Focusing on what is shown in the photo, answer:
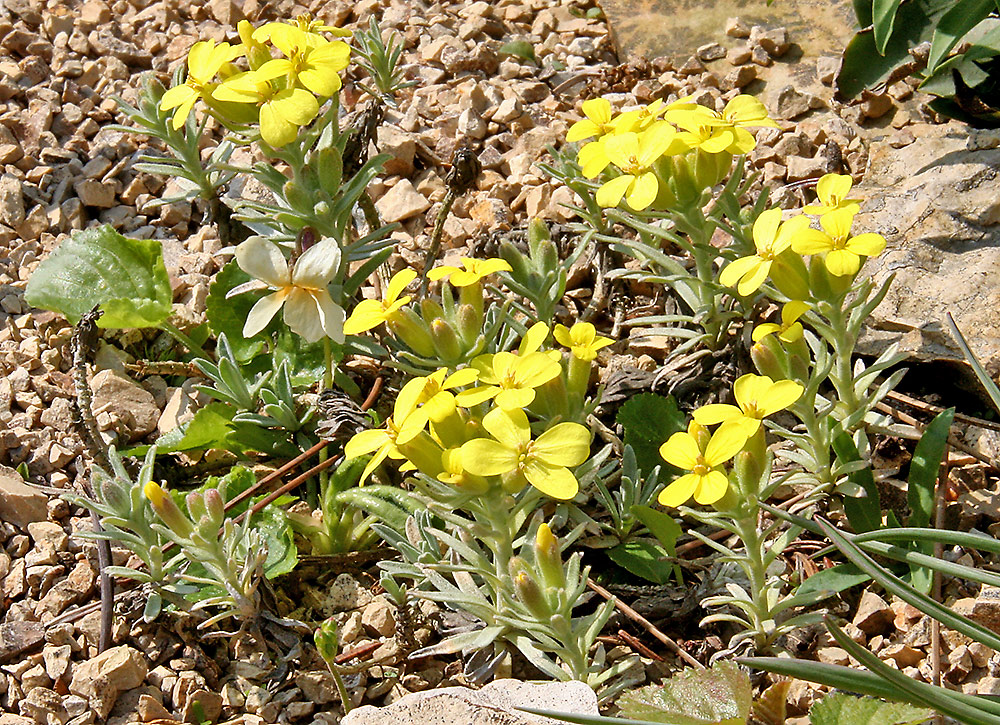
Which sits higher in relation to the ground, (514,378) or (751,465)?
(514,378)

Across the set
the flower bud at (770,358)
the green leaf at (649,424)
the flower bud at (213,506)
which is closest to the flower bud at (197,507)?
the flower bud at (213,506)

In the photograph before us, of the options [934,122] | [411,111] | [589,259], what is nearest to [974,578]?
[589,259]

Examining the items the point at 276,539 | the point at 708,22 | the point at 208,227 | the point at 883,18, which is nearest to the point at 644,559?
the point at 276,539

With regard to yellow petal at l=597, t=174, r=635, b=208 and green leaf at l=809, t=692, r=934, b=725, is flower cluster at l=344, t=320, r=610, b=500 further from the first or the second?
green leaf at l=809, t=692, r=934, b=725

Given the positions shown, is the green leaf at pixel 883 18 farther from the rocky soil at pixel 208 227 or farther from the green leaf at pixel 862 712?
the green leaf at pixel 862 712

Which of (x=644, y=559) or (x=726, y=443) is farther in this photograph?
(x=644, y=559)

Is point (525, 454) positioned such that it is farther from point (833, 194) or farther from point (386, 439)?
point (833, 194)

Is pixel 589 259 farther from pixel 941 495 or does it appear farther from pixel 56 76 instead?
pixel 56 76
